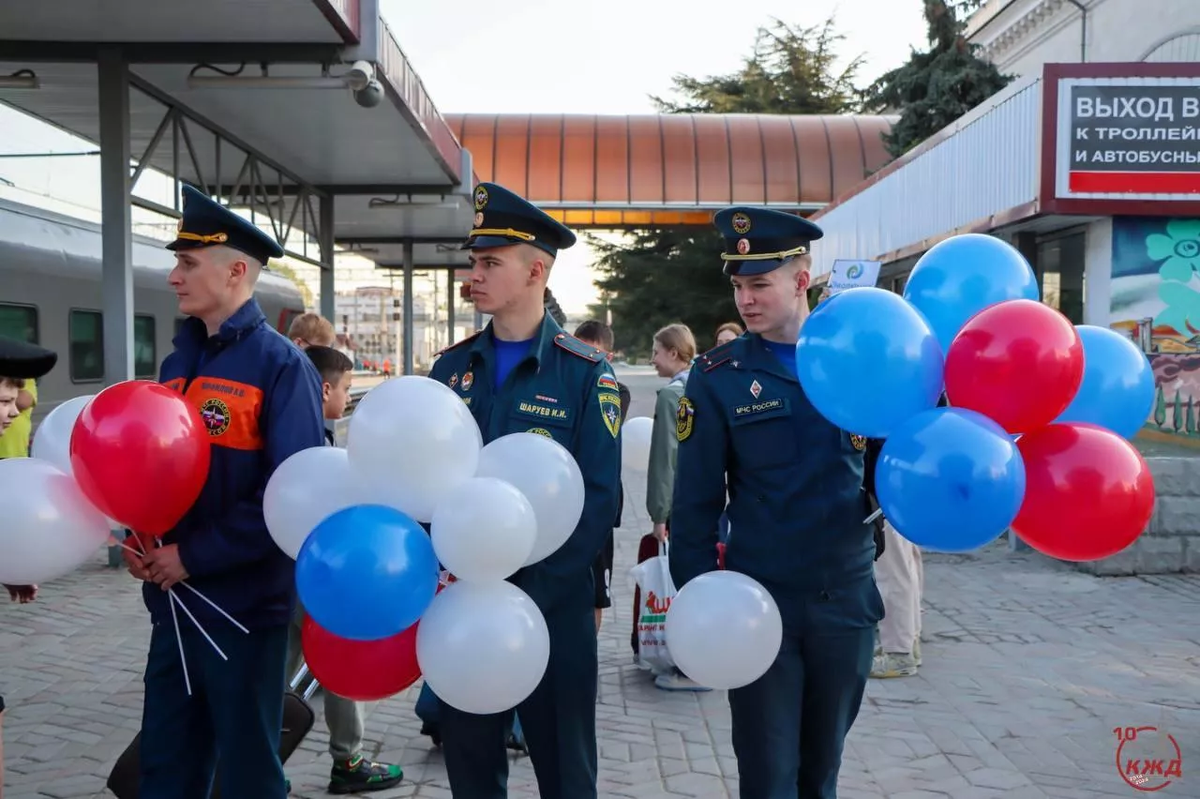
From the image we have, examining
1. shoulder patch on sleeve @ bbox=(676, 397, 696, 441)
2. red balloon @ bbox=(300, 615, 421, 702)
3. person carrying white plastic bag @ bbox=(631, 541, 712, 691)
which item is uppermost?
shoulder patch on sleeve @ bbox=(676, 397, 696, 441)

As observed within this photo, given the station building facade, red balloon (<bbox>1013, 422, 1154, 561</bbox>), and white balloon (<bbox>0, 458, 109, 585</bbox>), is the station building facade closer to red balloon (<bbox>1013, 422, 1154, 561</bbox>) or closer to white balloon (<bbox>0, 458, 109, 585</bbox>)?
red balloon (<bbox>1013, 422, 1154, 561</bbox>)

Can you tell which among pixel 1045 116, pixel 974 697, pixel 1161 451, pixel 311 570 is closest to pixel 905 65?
pixel 1045 116

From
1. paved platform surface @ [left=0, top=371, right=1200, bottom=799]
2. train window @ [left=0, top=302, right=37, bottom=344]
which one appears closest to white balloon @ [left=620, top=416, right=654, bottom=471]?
paved platform surface @ [left=0, top=371, right=1200, bottom=799]

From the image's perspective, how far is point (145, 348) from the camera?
553 inches

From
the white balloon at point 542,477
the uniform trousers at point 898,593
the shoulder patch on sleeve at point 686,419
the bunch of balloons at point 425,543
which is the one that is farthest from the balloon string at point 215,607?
the uniform trousers at point 898,593

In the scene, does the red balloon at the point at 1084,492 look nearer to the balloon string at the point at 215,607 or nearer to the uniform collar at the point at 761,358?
the uniform collar at the point at 761,358

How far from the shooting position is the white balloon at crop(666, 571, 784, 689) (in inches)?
104

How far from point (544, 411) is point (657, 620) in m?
2.95

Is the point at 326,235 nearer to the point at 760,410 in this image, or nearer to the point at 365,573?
the point at 760,410

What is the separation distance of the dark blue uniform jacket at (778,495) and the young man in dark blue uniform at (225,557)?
3.71 ft

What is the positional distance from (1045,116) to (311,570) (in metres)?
9.24

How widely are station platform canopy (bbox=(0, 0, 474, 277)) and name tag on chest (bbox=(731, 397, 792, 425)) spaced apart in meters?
5.07

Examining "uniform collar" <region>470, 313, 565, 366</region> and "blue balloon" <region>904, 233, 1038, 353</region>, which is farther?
"uniform collar" <region>470, 313, 565, 366</region>

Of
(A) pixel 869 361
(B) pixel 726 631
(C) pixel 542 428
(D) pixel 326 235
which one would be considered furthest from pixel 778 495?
(D) pixel 326 235
